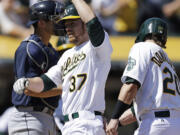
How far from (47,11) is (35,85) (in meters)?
0.94

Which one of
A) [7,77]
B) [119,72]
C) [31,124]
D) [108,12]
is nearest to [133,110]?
[31,124]

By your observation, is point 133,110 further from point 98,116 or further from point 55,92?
point 55,92

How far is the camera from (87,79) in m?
3.88

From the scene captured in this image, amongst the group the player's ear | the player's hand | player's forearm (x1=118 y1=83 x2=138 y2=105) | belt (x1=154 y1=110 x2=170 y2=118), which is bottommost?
the player's hand

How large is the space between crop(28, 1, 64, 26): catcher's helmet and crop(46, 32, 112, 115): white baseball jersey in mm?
839

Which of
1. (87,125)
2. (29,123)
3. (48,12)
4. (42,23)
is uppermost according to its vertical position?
(48,12)

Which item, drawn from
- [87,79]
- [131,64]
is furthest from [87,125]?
[131,64]

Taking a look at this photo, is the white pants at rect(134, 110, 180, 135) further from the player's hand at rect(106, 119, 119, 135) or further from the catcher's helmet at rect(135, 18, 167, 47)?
the catcher's helmet at rect(135, 18, 167, 47)

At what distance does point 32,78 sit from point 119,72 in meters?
4.13

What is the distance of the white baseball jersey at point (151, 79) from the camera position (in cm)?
379

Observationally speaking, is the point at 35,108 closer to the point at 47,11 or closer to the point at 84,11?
the point at 47,11

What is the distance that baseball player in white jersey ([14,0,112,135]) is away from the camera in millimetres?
3789

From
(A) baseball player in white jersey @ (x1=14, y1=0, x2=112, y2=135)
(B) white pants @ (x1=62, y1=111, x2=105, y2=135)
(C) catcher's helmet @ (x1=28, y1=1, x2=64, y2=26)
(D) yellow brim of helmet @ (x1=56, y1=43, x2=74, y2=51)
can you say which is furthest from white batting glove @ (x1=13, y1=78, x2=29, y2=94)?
(D) yellow brim of helmet @ (x1=56, y1=43, x2=74, y2=51)

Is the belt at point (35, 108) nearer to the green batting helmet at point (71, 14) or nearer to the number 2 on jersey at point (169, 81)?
the green batting helmet at point (71, 14)
